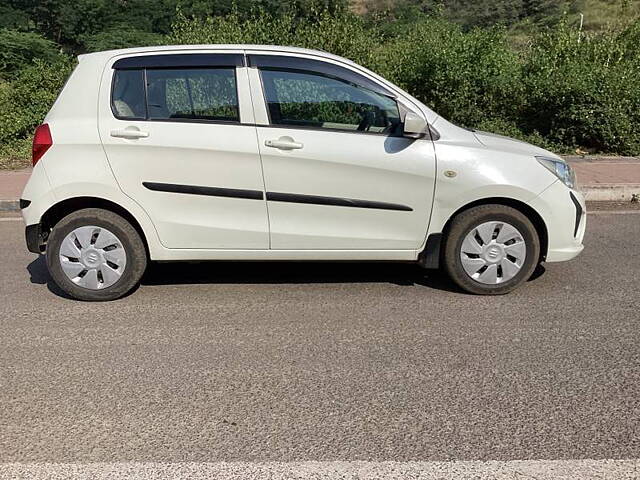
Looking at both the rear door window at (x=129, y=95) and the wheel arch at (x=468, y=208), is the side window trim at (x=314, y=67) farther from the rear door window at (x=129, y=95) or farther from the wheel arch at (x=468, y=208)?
the wheel arch at (x=468, y=208)

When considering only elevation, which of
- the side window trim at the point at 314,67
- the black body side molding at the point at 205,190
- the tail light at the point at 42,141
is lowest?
the black body side molding at the point at 205,190

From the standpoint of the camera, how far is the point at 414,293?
195 inches

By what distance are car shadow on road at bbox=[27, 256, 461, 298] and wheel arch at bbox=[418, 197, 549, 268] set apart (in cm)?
35

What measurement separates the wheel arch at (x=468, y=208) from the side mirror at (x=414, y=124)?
660 mm

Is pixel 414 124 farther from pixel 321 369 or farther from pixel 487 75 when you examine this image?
pixel 487 75

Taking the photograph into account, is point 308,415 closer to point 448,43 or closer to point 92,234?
point 92,234

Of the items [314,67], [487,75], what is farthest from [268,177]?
[487,75]

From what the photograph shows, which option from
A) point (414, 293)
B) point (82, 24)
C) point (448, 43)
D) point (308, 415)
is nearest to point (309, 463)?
point (308, 415)

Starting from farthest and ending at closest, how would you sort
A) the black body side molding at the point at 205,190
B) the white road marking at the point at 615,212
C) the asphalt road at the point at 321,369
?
the white road marking at the point at 615,212 → the black body side molding at the point at 205,190 → the asphalt road at the point at 321,369

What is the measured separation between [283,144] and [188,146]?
0.68 meters

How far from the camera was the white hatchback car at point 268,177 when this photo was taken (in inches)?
181

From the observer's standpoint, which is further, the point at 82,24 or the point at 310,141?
the point at 82,24

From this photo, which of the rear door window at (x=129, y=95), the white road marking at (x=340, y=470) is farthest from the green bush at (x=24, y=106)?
the white road marking at (x=340, y=470)

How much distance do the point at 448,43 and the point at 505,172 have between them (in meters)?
6.80
